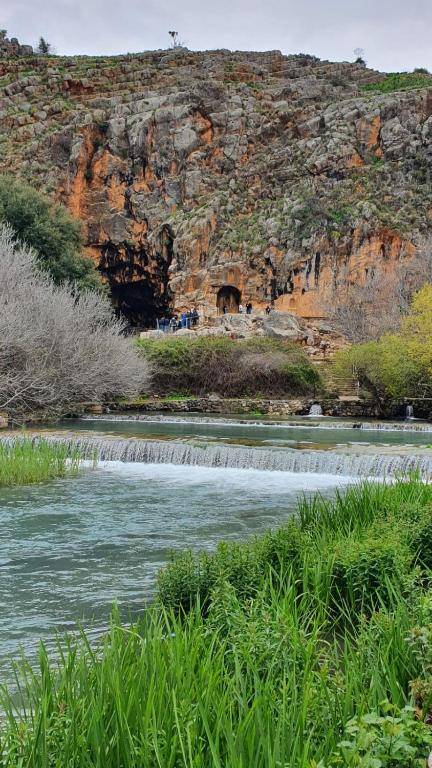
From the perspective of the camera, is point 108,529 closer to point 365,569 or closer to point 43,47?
point 365,569

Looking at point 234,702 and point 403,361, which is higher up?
point 403,361

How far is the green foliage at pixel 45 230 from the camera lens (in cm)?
3644

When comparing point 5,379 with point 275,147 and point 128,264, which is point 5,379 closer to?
point 128,264

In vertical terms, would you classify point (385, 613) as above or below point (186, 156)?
below

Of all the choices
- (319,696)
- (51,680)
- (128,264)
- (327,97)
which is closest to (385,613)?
(319,696)

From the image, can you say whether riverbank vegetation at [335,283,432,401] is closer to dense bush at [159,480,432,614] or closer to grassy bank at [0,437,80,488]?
grassy bank at [0,437,80,488]

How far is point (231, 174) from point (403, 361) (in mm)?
35745

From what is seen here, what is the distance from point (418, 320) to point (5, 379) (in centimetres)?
1497

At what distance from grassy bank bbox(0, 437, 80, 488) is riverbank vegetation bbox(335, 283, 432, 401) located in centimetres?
1568

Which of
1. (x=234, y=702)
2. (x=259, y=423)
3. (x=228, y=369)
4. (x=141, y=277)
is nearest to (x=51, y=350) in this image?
(x=259, y=423)

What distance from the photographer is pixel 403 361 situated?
25.9 meters

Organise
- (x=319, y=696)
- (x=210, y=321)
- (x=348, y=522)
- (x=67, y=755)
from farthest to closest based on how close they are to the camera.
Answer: (x=210, y=321), (x=348, y=522), (x=319, y=696), (x=67, y=755)

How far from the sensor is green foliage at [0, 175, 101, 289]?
36438 mm

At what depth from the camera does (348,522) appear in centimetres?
663
